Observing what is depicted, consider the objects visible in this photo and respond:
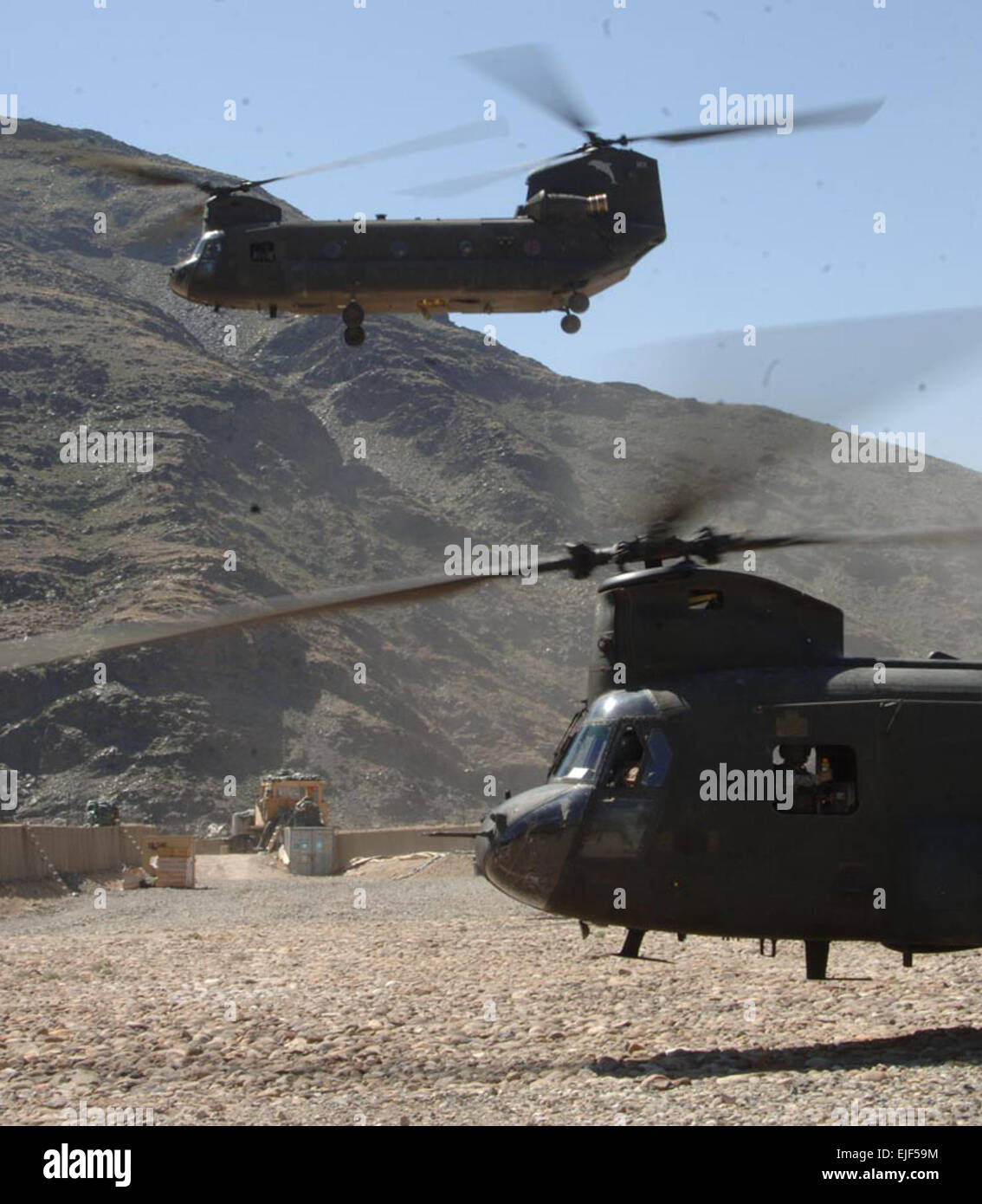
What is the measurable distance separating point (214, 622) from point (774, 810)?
13.7ft

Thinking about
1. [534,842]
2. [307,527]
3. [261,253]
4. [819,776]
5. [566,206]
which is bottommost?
[534,842]

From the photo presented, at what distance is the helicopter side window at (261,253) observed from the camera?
102 feet

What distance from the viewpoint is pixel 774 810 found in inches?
438

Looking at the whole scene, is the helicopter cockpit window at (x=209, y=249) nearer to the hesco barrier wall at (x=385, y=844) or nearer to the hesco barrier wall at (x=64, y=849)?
the hesco barrier wall at (x=64, y=849)

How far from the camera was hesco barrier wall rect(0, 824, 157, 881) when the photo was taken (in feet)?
112

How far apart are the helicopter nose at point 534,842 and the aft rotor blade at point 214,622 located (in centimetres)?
171

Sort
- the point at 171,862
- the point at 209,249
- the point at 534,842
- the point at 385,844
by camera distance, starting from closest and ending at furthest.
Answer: the point at 534,842 → the point at 209,249 → the point at 171,862 → the point at 385,844

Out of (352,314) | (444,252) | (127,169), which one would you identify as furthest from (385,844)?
(127,169)

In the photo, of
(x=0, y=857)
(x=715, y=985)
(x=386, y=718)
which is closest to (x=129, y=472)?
(x=386, y=718)

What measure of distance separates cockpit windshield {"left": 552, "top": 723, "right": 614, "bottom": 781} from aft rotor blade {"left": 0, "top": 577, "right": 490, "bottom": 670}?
1404 mm

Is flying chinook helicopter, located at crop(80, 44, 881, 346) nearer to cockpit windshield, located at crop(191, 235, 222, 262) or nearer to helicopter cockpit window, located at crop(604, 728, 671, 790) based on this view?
cockpit windshield, located at crop(191, 235, 222, 262)

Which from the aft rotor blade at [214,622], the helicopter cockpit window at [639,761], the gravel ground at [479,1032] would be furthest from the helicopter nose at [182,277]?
the helicopter cockpit window at [639,761]

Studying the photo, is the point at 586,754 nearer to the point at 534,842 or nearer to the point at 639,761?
the point at 639,761
